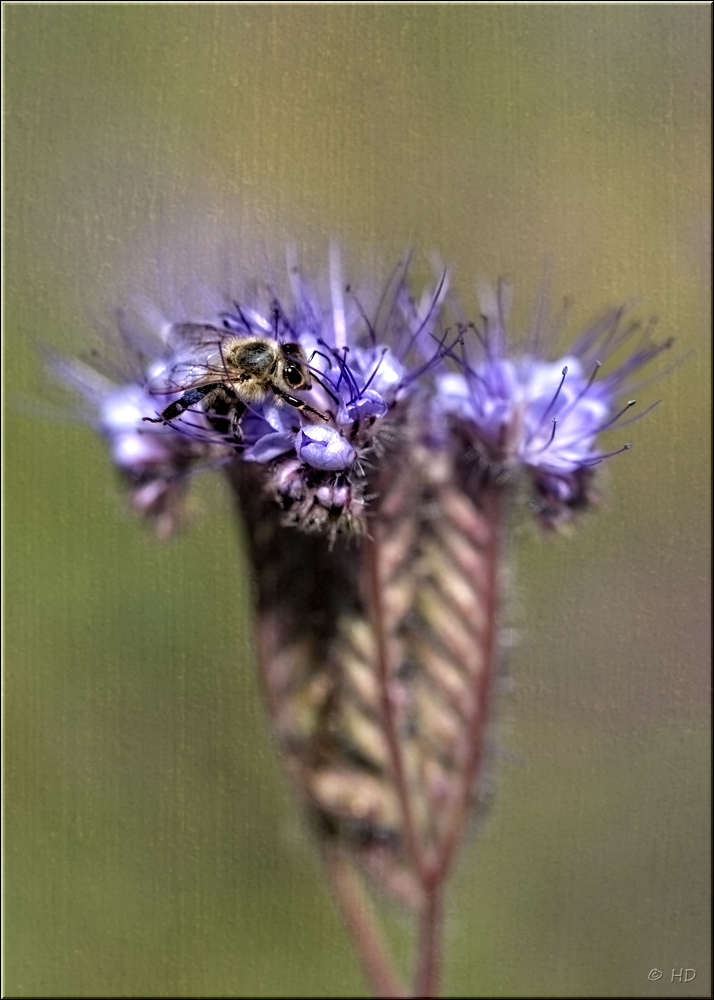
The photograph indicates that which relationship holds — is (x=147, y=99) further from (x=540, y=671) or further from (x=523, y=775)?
(x=523, y=775)

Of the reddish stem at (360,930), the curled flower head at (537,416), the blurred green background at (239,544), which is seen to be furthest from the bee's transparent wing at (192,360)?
the blurred green background at (239,544)

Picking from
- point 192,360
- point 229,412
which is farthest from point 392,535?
point 192,360

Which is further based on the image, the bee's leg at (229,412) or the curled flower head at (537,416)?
the curled flower head at (537,416)

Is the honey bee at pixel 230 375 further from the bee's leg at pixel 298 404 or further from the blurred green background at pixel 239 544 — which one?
the blurred green background at pixel 239 544

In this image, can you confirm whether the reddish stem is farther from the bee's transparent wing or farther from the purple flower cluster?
the bee's transparent wing

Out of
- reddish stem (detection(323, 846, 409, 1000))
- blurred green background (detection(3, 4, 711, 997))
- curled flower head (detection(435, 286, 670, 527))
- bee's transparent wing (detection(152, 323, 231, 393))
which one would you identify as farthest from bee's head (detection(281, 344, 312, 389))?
Result: blurred green background (detection(3, 4, 711, 997))
